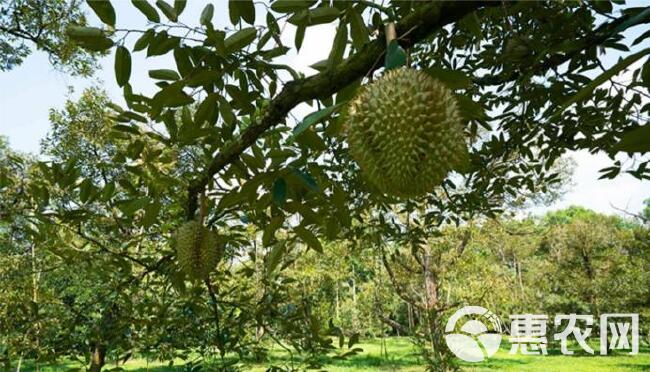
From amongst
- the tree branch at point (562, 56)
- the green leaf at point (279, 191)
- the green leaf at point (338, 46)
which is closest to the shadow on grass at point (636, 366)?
the tree branch at point (562, 56)

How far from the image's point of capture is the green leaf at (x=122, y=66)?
111 cm

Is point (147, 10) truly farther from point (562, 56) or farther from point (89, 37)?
point (562, 56)

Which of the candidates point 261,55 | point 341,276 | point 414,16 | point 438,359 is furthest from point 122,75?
point 341,276

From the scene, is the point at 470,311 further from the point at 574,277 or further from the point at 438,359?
the point at 574,277

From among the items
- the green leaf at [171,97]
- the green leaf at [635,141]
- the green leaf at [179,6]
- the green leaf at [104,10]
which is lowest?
the green leaf at [635,141]

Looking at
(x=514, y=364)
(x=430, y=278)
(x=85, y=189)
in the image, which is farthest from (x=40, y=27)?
(x=514, y=364)

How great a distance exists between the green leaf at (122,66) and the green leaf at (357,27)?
→ 1.88 ft

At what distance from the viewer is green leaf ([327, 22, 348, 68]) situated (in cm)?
85

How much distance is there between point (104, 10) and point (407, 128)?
78cm

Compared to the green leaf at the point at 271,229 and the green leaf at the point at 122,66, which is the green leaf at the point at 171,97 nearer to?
the green leaf at the point at 122,66

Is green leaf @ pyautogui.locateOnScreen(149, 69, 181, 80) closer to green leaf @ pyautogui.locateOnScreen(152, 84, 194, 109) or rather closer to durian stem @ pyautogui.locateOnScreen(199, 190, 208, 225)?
green leaf @ pyautogui.locateOnScreen(152, 84, 194, 109)

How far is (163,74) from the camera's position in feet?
3.98

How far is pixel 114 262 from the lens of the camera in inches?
78.1

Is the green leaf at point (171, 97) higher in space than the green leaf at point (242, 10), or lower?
lower
